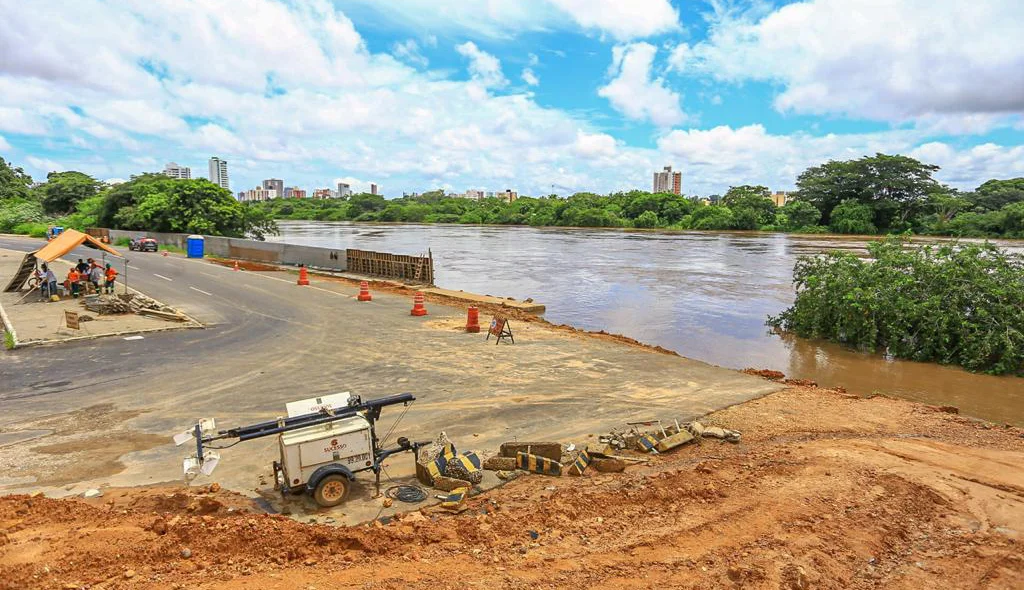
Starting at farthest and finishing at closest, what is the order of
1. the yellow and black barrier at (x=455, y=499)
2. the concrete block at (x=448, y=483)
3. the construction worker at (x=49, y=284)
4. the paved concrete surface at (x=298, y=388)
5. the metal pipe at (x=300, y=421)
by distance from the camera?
the construction worker at (x=49, y=284)
the paved concrete surface at (x=298, y=388)
the concrete block at (x=448, y=483)
the yellow and black barrier at (x=455, y=499)
the metal pipe at (x=300, y=421)

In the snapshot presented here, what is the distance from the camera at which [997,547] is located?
610 centimetres

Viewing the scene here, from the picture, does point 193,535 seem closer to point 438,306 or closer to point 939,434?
point 939,434

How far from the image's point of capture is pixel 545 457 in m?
8.05

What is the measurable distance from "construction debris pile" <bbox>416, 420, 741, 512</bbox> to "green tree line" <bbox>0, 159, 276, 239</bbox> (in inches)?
1813

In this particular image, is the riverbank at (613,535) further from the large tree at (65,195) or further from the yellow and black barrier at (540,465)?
the large tree at (65,195)

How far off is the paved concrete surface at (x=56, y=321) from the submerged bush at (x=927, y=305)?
20.5 metres

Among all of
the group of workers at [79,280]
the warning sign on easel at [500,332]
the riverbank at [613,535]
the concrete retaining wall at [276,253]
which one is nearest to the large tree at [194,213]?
the concrete retaining wall at [276,253]

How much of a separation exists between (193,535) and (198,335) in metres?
12.0

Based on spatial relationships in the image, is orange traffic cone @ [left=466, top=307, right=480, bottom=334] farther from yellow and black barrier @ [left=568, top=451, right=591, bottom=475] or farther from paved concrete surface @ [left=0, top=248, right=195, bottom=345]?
yellow and black barrier @ [left=568, top=451, right=591, bottom=475]

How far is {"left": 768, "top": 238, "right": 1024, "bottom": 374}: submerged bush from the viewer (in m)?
16.0

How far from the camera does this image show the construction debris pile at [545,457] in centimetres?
738

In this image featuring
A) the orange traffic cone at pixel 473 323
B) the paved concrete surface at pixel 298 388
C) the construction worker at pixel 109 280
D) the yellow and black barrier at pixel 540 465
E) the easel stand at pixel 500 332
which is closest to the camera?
the yellow and black barrier at pixel 540 465

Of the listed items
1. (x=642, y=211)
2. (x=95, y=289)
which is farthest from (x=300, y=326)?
(x=642, y=211)

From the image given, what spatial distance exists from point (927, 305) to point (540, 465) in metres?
15.0
